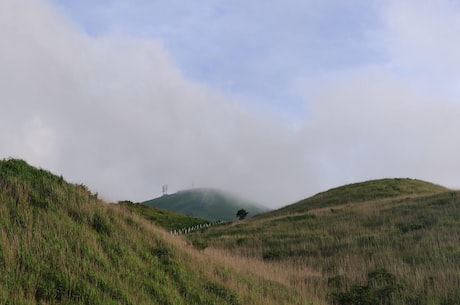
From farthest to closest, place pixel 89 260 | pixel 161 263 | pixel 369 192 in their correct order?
pixel 369 192 < pixel 161 263 < pixel 89 260

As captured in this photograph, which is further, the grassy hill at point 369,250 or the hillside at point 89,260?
the grassy hill at point 369,250

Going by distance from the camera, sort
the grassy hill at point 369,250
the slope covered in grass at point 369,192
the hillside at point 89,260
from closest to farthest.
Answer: the hillside at point 89,260 < the grassy hill at point 369,250 < the slope covered in grass at point 369,192

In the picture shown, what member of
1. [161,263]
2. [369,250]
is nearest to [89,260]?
[161,263]

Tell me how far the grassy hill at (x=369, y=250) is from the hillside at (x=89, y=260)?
8.12 feet

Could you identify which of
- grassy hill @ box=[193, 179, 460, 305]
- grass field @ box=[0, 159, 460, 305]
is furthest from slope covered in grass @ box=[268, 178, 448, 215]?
grass field @ box=[0, 159, 460, 305]

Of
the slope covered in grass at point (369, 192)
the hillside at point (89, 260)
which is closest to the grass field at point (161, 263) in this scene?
the hillside at point (89, 260)

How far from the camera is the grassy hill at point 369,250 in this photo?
12492 mm

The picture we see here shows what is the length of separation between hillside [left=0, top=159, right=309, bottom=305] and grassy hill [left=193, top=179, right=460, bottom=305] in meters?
2.47

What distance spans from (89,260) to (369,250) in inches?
564

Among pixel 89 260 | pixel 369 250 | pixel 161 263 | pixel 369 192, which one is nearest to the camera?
pixel 89 260

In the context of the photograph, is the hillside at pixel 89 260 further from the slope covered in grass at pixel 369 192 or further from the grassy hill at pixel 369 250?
the slope covered in grass at pixel 369 192

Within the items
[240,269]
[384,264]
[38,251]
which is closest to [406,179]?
[384,264]

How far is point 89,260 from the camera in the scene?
8.45 meters

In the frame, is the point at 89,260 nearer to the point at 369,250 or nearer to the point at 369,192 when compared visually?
the point at 369,250
